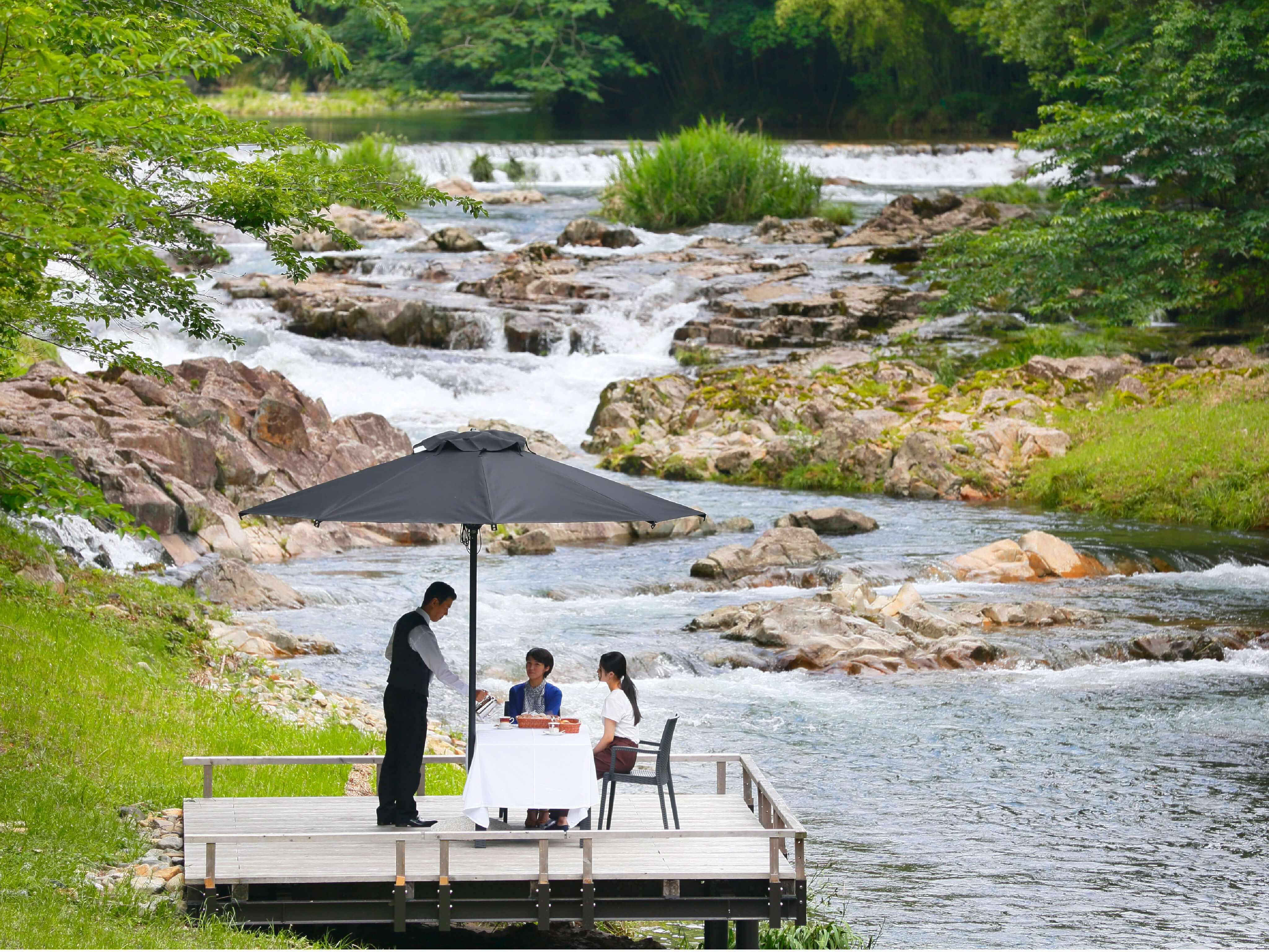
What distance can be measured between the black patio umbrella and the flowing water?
2.82m

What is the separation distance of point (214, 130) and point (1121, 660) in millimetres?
10110

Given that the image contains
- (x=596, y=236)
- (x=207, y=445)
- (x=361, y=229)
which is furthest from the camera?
(x=361, y=229)

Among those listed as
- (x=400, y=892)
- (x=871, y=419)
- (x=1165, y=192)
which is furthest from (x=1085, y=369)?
(x=400, y=892)

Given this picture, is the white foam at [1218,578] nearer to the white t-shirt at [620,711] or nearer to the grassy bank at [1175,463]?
the grassy bank at [1175,463]

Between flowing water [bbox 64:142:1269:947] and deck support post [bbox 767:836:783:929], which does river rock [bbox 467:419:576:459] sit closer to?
flowing water [bbox 64:142:1269:947]

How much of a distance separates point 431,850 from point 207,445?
12273mm

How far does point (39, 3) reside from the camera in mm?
7086

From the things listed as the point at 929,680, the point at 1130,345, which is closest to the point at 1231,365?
the point at 1130,345

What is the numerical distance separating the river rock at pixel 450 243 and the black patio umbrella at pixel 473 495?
93.9ft

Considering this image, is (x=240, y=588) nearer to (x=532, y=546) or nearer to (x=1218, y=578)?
(x=532, y=546)

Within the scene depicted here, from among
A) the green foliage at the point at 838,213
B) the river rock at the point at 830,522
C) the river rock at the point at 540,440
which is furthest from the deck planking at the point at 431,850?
the green foliage at the point at 838,213

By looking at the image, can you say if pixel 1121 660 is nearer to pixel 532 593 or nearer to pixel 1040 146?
pixel 532 593

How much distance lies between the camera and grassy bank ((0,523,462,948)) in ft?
21.4

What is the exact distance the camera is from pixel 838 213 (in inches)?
1548
